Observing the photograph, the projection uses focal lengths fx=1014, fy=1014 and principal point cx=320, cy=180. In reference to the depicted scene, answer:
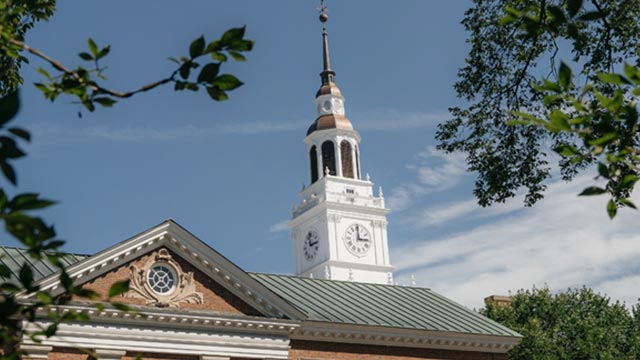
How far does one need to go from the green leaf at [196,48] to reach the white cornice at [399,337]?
25.8 m

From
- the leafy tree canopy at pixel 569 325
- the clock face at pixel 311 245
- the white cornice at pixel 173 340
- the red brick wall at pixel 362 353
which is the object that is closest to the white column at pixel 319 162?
the clock face at pixel 311 245

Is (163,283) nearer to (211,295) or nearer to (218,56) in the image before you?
(211,295)

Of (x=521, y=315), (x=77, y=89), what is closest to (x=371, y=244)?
(x=521, y=315)

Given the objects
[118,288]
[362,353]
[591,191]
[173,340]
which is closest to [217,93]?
[118,288]

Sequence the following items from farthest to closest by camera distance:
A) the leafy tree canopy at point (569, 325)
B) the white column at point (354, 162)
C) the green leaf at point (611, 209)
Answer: the white column at point (354, 162)
the leafy tree canopy at point (569, 325)
the green leaf at point (611, 209)

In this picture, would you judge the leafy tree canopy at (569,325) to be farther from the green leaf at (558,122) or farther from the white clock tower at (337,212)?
the green leaf at (558,122)

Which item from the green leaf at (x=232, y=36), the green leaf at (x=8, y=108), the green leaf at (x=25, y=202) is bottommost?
the green leaf at (x=25, y=202)

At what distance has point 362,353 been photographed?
107 ft

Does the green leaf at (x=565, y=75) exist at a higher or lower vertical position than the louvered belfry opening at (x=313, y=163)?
lower

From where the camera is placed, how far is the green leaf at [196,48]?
19.8 ft

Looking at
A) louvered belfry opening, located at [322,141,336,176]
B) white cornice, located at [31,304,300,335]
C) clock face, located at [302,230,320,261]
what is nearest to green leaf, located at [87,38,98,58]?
white cornice, located at [31,304,300,335]

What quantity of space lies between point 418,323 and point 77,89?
95.9ft

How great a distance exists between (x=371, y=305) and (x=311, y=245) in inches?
2446

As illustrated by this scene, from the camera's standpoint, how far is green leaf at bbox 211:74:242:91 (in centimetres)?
609
